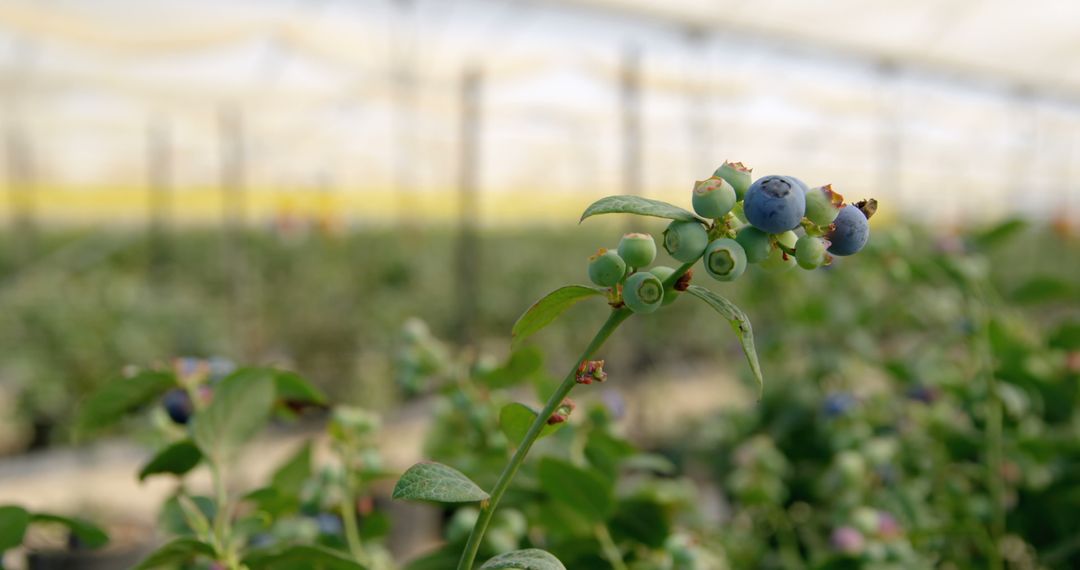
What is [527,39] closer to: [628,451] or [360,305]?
[360,305]

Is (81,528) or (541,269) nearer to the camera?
(81,528)

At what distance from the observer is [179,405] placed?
624 mm

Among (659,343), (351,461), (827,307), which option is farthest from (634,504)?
(659,343)

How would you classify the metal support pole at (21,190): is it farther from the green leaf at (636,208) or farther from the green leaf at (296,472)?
the green leaf at (636,208)

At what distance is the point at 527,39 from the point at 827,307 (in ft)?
29.6

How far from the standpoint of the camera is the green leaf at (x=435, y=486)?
36 cm

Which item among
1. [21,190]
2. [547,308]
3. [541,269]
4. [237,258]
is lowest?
[541,269]

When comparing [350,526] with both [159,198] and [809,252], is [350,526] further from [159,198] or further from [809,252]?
[159,198]

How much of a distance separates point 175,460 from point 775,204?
0.38 m

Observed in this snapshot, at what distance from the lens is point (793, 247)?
368mm

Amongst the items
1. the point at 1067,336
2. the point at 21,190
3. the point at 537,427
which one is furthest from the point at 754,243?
the point at 21,190

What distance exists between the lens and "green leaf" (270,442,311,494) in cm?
66

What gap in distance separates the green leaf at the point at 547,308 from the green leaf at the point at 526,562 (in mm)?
87

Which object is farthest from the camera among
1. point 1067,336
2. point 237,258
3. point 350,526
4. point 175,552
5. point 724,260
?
point 237,258
